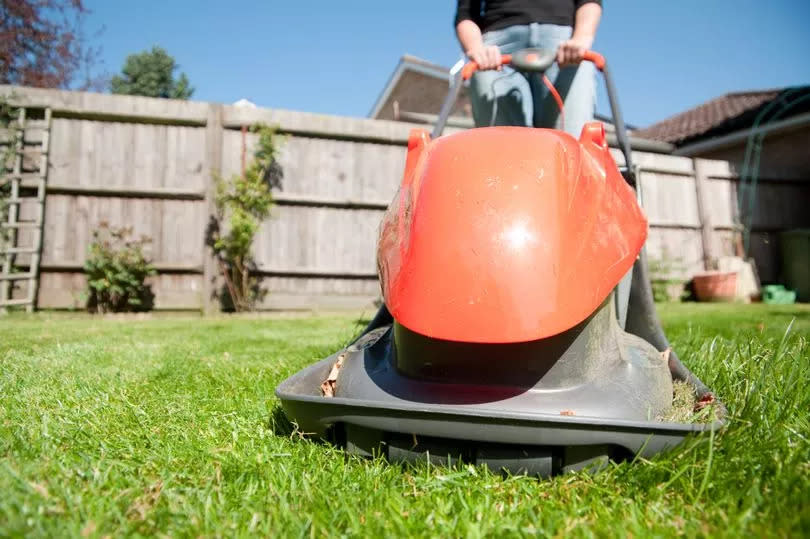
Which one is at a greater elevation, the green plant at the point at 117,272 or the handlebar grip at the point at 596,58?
the handlebar grip at the point at 596,58

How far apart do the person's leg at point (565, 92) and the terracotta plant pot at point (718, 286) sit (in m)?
5.92

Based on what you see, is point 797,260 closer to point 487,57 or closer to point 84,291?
point 487,57

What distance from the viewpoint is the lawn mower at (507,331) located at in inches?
41.9

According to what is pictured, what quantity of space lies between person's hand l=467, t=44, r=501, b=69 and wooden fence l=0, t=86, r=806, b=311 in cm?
444

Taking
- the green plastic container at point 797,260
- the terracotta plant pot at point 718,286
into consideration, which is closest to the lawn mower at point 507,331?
the terracotta plant pot at point 718,286

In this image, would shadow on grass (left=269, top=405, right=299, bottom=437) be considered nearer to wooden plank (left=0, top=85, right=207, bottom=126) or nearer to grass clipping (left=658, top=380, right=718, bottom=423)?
grass clipping (left=658, top=380, right=718, bottom=423)

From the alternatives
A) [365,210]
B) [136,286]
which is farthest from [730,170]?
[136,286]

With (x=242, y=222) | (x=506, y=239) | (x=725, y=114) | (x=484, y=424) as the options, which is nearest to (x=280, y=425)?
(x=484, y=424)

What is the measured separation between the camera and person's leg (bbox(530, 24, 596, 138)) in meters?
2.14

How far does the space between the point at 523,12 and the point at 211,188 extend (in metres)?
4.28

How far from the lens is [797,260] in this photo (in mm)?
8047

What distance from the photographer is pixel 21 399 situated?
1634 mm

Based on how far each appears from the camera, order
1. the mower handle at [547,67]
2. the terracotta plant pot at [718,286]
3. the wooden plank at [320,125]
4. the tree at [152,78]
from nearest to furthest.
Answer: the mower handle at [547,67] → the wooden plank at [320,125] → the terracotta plant pot at [718,286] → the tree at [152,78]

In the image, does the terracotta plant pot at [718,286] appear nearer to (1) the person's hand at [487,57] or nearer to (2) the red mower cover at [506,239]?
(1) the person's hand at [487,57]
